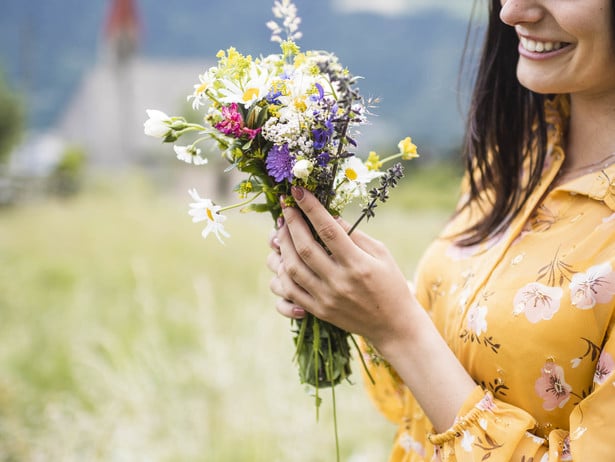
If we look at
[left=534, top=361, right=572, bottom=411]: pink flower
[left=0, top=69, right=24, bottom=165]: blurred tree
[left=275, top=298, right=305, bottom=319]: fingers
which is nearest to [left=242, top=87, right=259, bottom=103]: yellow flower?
[left=275, top=298, right=305, bottom=319]: fingers

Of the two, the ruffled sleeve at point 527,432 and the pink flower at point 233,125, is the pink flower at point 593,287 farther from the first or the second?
the pink flower at point 233,125

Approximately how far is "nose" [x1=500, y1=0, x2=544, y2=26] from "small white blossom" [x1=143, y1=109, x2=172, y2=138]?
571mm

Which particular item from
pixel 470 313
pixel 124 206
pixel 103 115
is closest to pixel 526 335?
pixel 470 313

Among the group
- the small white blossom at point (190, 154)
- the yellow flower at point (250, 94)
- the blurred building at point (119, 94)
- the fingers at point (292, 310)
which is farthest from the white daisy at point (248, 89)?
the blurred building at point (119, 94)

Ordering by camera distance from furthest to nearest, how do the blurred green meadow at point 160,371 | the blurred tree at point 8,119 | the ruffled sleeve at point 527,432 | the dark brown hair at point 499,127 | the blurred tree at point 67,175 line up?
the blurred tree at point 8,119 → the blurred tree at point 67,175 → the blurred green meadow at point 160,371 → the dark brown hair at point 499,127 → the ruffled sleeve at point 527,432

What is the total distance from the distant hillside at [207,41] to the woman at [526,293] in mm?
10292

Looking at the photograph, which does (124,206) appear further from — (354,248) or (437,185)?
(354,248)

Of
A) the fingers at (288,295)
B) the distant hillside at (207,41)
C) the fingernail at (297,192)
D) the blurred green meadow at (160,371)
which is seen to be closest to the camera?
the fingernail at (297,192)

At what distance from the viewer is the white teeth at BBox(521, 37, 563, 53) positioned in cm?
99

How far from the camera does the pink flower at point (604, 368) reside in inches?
33.5

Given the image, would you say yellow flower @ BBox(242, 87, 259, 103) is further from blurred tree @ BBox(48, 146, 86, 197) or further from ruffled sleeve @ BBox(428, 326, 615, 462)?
blurred tree @ BBox(48, 146, 86, 197)

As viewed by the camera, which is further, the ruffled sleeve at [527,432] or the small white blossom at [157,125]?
the small white blossom at [157,125]

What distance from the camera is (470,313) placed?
1.05 m

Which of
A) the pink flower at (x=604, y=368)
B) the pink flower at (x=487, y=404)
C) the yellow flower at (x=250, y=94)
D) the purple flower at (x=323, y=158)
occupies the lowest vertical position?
the pink flower at (x=487, y=404)
